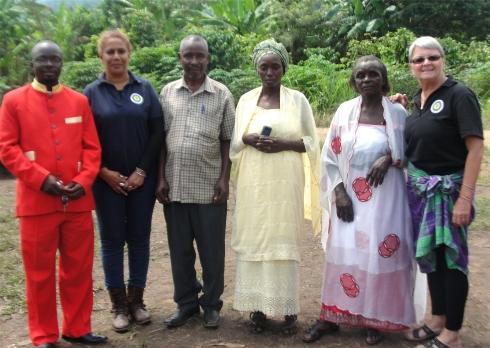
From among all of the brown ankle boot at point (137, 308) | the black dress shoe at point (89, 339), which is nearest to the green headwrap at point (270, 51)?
the brown ankle boot at point (137, 308)

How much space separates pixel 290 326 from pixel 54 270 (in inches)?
62.5

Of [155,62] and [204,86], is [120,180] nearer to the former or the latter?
[204,86]

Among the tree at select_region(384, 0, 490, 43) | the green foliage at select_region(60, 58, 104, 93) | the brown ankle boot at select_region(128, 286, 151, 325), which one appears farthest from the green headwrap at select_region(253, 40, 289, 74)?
the tree at select_region(384, 0, 490, 43)

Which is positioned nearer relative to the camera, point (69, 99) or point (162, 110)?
point (69, 99)

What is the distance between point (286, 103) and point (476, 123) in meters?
1.17

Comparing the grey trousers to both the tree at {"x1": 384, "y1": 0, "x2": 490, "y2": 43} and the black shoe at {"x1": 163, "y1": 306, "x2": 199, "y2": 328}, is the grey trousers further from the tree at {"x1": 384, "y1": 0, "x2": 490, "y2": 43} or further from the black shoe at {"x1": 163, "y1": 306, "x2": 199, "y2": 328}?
the tree at {"x1": 384, "y1": 0, "x2": 490, "y2": 43}

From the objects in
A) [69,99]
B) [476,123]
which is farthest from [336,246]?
[69,99]

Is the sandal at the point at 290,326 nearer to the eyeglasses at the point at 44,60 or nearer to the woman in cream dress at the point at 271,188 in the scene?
the woman in cream dress at the point at 271,188

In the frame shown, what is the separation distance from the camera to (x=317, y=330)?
11.7 ft

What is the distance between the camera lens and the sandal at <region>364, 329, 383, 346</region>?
3450 mm

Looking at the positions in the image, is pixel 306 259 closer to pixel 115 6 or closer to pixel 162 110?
pixel 162 110

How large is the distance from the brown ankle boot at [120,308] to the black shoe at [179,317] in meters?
0.28

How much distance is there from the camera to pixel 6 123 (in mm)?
3150

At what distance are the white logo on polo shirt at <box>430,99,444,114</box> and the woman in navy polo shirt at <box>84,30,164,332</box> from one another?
1747mm
